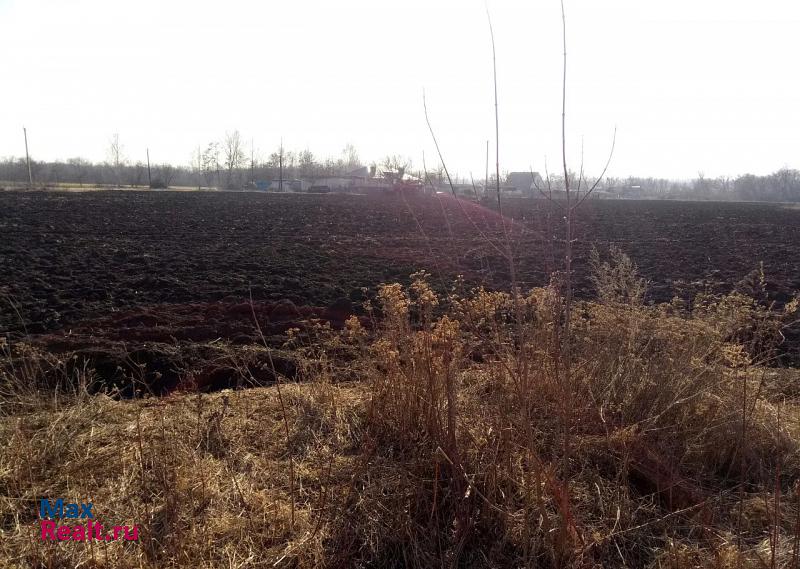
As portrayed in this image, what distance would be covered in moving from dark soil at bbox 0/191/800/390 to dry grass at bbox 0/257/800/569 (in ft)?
2.35

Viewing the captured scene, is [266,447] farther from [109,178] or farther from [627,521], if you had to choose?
[109,178]

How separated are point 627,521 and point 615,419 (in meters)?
0.80

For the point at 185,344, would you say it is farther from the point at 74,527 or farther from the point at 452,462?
the point at 452,462

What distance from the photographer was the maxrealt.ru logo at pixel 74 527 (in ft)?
7.32

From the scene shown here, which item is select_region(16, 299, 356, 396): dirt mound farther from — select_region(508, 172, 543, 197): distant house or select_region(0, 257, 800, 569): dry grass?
select_region(508, 172, 543, 197): distant house

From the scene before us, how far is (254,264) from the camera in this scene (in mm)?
10453

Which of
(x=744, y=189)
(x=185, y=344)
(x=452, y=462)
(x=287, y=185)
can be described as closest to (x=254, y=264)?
(x=185, y=344)

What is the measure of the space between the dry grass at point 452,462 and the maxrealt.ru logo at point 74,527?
0.05 meters

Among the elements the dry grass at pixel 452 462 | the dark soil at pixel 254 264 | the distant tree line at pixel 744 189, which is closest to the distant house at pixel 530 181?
the dark soil at pixel 254 264

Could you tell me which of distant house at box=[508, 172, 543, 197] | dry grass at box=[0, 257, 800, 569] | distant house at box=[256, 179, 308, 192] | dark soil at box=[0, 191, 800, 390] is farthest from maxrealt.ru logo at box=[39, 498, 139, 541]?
distant house at box=[256, 179, 308, 192]

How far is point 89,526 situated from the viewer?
2.29 meters

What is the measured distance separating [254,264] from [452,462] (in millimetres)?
8704

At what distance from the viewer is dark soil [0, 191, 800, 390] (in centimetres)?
627

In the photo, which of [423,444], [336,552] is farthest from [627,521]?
[336,552]
